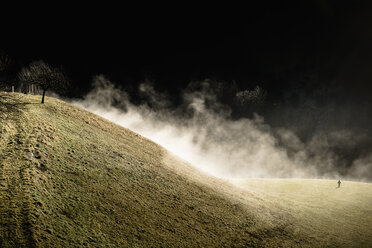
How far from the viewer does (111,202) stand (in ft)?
40.6

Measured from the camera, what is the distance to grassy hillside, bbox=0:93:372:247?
9.45m

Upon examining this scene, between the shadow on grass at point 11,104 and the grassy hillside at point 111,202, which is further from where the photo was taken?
the shadow on grass at point 11,104

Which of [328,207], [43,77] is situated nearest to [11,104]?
[43,77]

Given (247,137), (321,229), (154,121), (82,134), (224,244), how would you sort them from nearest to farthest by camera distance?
(224,244), (321,229), (82,134), (247,137), (154,121)

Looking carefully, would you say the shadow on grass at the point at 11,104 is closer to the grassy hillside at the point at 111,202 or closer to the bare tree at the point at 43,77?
the grassy hillside at the point at 111,202

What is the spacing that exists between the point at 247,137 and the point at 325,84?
60.4 m

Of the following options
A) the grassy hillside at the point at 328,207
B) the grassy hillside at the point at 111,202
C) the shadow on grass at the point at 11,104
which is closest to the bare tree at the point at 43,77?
the grassy hillside at the point at 111,202

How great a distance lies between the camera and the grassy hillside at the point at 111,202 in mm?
9445

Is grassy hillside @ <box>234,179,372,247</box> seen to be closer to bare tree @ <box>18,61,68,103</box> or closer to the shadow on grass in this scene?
the shadow on grass

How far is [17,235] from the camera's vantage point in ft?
25.3

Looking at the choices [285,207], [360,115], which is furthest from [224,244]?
[360,115]

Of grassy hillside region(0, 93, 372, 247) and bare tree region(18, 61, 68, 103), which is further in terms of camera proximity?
bare tree region(18, 61, 68, 103)

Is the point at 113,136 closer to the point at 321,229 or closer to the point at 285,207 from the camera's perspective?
the point at 285,207

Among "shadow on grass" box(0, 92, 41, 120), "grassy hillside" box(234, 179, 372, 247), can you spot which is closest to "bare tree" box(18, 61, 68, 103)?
"shadow on grass" box(0, 92, 41, 120)
